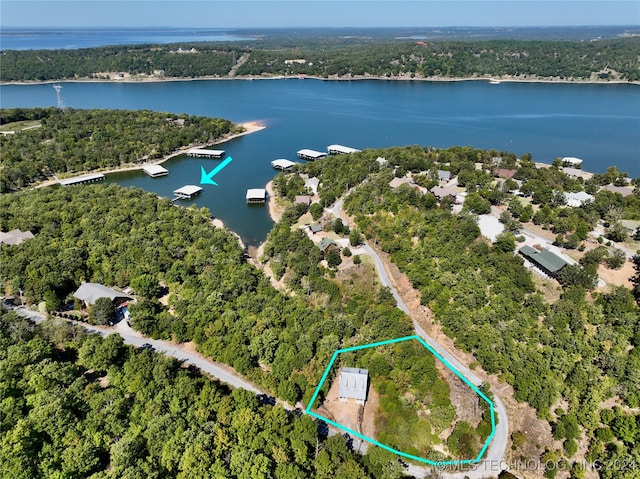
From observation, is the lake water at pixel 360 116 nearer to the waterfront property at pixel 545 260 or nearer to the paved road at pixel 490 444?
the paved road at pixel 490 444

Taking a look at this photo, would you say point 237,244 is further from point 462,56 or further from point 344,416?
point 462,56

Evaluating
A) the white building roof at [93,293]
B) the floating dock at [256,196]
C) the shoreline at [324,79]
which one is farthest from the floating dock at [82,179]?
the shoreline at [324,79]

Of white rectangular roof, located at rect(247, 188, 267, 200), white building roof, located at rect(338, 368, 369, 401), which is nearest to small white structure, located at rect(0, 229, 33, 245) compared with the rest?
white rectangular roof, located at rect(247, 188, 267, 200)

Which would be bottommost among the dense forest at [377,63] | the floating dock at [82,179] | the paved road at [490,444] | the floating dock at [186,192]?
the paved road at [490,444]

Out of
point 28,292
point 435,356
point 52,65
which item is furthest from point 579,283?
point 52,65

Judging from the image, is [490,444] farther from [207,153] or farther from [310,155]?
[207,153]
